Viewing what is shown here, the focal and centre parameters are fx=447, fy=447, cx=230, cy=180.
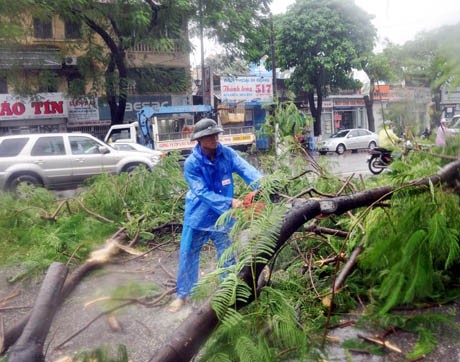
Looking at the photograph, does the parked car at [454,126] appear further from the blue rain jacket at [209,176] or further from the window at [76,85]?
the window at [76,85]

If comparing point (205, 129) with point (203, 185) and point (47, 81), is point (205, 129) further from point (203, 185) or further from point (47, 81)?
point (47, 81)

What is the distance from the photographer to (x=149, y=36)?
14.0 metres

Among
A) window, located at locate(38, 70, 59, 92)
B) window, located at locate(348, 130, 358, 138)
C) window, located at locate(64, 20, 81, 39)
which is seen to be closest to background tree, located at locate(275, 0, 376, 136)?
window, located at locate(348, 130, 358, 138)

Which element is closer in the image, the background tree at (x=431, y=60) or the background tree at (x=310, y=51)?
the background tree at (x=431, y=60)

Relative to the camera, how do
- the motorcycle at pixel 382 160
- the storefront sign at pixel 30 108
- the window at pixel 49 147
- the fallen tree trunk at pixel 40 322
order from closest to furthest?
the fallen tree trunk at pixel 40 322 < the motorcycle at pixel 382 160 < the window at pixel 49 147 < the storefront sign at pixel 30 108

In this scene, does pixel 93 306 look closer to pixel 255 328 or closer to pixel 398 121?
pixel 255 328

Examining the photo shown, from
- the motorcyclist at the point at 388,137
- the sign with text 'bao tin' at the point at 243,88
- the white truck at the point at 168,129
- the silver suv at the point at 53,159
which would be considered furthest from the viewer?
the sign with text 'bao tin' at the point at 243,88

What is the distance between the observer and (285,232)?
1973 millimetres

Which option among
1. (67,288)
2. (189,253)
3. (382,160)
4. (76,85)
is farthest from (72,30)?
(67,288)

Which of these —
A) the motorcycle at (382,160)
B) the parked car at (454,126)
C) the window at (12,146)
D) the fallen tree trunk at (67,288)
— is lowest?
the fallen tree trunk at (67,288)

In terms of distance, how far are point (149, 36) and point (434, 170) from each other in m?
13.0

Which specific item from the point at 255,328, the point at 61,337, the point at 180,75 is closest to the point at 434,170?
the point at 255,328

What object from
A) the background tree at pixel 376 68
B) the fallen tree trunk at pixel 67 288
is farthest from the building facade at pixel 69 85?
the background tree at pixel 376 68

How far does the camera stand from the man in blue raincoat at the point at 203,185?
3.19m
